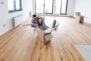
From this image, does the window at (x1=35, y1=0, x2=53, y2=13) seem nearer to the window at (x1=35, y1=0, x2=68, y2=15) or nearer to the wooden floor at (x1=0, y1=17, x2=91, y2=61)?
the window at (x1=35, y1=0, x2=68, y2=15)

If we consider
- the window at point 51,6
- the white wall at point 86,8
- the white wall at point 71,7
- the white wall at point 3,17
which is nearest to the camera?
the white wall at point 3,17

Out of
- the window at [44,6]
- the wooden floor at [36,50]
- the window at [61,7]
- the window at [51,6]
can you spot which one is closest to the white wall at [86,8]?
the window at [61,7]

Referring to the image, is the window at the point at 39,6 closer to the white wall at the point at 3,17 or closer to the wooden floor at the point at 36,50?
the white wall at the point at 3,17

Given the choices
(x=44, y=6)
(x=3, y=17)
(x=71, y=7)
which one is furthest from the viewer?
(x=44, y=6)

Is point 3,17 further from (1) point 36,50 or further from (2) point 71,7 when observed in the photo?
(2) point 71,7

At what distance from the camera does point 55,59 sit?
9.45 ft

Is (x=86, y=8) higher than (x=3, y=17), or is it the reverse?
(x=86, y=8)

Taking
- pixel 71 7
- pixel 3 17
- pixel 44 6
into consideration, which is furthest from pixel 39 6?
pixel 3 17

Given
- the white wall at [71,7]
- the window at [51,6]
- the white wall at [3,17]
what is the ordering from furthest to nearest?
the window at [51,6], the white wall at [71,7], the white wall at [3,17]

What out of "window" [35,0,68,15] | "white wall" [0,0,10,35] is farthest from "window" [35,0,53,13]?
"white wall" [0,0,10,35]

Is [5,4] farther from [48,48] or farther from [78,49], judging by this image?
[78,49]

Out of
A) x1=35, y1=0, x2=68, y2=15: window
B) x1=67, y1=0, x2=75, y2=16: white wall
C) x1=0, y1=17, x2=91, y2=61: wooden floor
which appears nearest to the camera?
x1=0, y1=17, x2=91, y2=61: wooden floor

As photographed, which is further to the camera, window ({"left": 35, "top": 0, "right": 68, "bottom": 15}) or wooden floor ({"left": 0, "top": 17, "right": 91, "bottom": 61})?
window ({"left": 35, "top": 0, "right": 68, "bottom": 15})

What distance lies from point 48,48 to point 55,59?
678 mm
